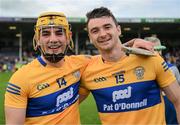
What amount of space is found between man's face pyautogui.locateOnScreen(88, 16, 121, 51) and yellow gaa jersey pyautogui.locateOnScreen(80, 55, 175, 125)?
7.3 inches

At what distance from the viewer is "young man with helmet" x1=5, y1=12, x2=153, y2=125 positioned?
3.22 m

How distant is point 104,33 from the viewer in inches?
134

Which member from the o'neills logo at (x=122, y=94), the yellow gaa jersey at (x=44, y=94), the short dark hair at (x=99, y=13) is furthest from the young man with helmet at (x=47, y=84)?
the o'neills logo at (x=122, y=94)

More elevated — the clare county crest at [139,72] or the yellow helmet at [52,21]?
the yellow helmet at [52,21]

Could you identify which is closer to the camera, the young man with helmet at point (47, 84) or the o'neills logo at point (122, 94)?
the young man with helmet at point (47, 84)

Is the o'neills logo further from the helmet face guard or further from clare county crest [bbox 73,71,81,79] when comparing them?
the helmet face guard

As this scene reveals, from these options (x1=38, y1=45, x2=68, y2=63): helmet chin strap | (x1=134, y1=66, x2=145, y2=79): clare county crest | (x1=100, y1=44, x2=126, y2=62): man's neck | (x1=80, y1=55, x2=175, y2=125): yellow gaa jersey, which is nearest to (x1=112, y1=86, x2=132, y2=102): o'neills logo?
(x1=80, y1=55, x2=175, y2=125): yellow gaa jersey

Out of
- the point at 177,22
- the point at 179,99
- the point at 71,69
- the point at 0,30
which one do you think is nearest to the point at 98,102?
the point at 71,69

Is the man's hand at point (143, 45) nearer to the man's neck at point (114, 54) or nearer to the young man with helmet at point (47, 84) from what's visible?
the man's neck at point (114, 54)

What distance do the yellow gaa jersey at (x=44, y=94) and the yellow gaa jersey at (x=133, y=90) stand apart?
0.28 metres

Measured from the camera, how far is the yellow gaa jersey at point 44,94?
10.6 ft

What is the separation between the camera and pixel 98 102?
3529mm

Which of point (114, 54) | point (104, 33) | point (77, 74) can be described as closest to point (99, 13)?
point (104, 33)

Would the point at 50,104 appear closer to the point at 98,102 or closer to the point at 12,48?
the point at 98,102
